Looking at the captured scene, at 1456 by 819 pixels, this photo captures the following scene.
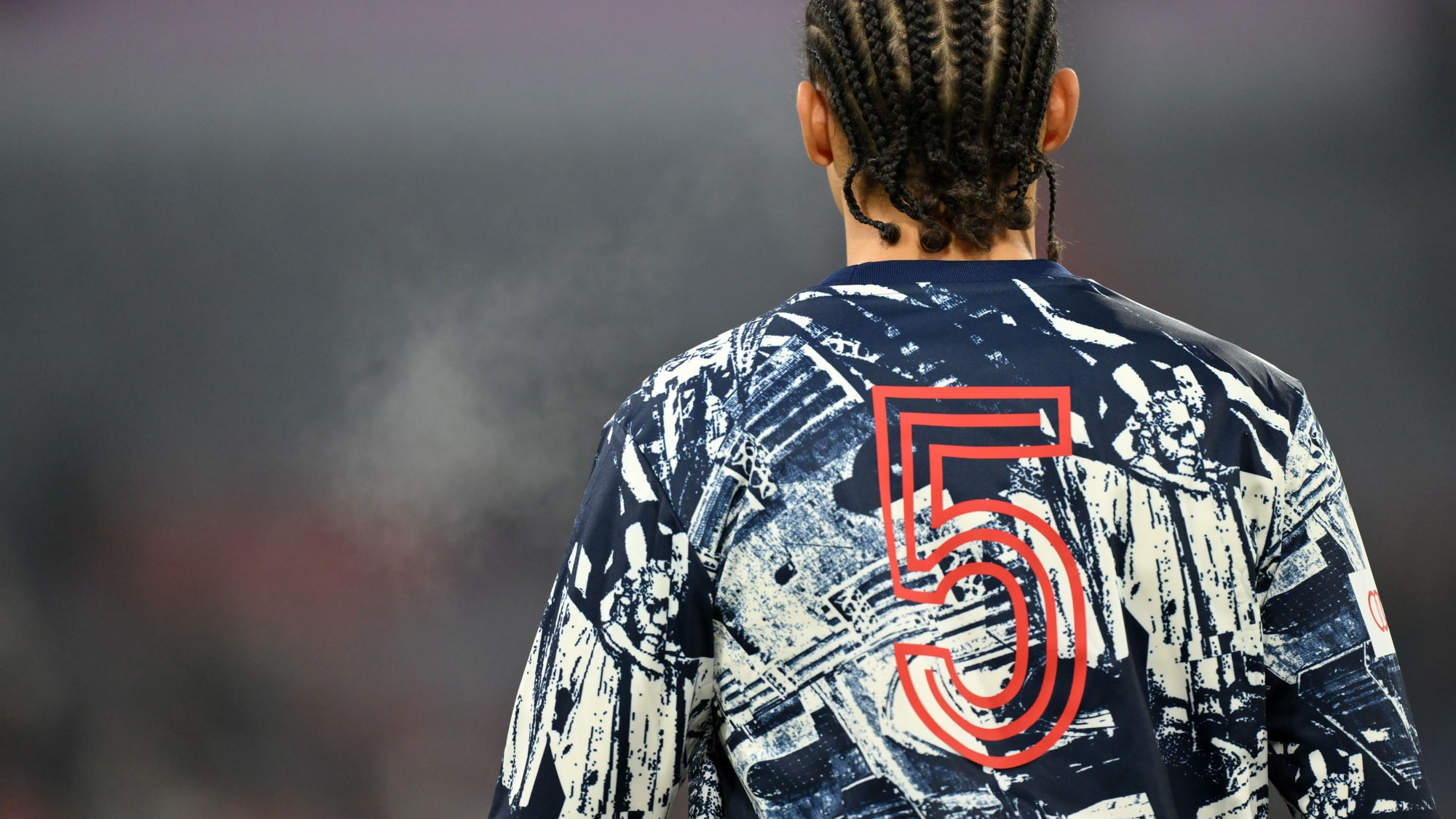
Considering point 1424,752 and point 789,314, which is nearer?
point 789,314

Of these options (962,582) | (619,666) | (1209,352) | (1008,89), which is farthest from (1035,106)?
(619,666)

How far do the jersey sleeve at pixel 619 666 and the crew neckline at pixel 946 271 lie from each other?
166mm

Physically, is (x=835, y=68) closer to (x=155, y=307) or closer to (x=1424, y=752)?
(x=155, y=307)

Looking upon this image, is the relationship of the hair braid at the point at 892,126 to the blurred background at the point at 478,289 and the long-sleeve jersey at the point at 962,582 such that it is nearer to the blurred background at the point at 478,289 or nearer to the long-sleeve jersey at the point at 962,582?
the long-sleeve jersey at the point at 962,582

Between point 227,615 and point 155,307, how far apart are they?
576 millimetres

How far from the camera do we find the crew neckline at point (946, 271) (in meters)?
0.66

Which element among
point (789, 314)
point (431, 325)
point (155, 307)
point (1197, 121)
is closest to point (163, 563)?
point (155, 307)

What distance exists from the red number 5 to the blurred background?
5.00 ft

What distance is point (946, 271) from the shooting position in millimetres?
661

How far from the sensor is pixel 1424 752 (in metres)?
2.15

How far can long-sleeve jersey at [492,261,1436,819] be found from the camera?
0.62 m

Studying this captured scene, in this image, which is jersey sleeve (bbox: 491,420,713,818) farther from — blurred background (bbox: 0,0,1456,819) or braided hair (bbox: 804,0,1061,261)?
blurred background (bbox: 0,0,1456,819)

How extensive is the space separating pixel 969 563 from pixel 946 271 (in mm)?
164

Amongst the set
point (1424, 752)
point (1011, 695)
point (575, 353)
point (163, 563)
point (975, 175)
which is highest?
point (575, 353)
